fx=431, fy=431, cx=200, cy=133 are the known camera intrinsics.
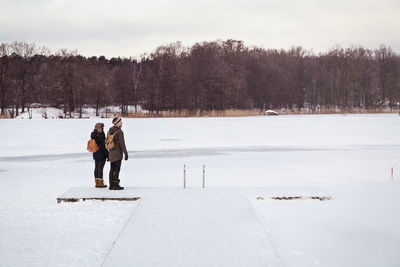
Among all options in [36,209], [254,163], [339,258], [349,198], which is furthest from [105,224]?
[254,163]

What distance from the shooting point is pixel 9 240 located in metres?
6.89

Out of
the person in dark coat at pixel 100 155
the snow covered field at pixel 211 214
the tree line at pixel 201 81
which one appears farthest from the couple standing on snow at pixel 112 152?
the tree line at pixel 201 81

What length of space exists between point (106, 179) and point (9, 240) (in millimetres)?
5498

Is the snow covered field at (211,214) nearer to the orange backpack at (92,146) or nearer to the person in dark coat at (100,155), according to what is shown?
the person in dark coat at (100,155)

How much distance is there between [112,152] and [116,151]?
0.10 metres

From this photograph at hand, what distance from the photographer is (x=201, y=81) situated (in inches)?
2473

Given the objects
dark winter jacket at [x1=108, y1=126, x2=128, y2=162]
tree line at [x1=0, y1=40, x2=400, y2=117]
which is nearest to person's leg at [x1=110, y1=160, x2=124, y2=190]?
dark winter jacket at [x1=108, y1=126, x2=128, y2=162]

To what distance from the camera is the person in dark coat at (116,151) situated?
32.8 feet

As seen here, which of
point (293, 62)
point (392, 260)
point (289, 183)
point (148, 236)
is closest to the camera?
point (392, 260)

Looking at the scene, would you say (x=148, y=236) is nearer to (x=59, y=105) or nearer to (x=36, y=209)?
(x=36, y=209)

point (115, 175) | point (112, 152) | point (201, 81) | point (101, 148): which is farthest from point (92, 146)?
point (201, 81)

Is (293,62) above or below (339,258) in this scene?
above

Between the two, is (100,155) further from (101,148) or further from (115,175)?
(115,175)

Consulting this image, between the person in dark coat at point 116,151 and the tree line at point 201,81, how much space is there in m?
45.6
